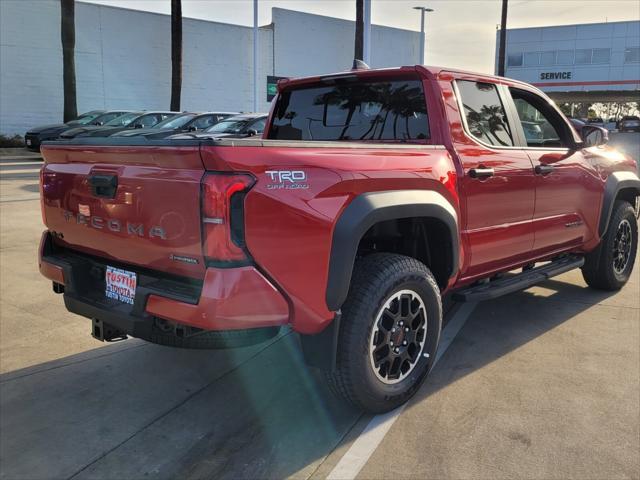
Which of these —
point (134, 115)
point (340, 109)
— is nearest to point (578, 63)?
point (134, 115)

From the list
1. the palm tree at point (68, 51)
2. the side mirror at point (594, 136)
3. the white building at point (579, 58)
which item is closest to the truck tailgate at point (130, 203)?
the side mirror at point (594, 136)

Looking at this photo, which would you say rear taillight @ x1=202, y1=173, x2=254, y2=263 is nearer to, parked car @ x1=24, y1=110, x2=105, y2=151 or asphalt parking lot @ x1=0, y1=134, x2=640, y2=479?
asphalt parking lot @ x1=0, y1=134, x2=640, y2=479

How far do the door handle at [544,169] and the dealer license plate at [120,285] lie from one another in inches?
118

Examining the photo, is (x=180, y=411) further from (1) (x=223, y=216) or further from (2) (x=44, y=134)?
(2) (x=44, y=134)

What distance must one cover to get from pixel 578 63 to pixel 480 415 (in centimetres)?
5636

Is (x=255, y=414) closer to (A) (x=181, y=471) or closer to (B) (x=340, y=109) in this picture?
(A) (x=181, y=471)

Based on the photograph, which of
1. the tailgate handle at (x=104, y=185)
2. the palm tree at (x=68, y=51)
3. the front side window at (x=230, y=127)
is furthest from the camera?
the palm tree at (x=68, y=51)

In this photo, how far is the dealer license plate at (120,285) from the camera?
2903mm

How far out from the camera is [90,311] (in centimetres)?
304

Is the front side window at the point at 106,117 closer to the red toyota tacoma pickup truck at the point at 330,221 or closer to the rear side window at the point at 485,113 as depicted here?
the red toyota tacoma pickup truck at the point at 330,221

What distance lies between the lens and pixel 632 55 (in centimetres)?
5069

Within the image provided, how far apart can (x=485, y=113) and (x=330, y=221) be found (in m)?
1.91

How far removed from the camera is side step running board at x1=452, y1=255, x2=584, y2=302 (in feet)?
13.0

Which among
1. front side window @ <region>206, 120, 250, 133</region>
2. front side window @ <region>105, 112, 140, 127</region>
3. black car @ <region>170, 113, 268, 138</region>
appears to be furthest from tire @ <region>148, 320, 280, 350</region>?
front side window @ <region>105, 112, 140, 127</region>
